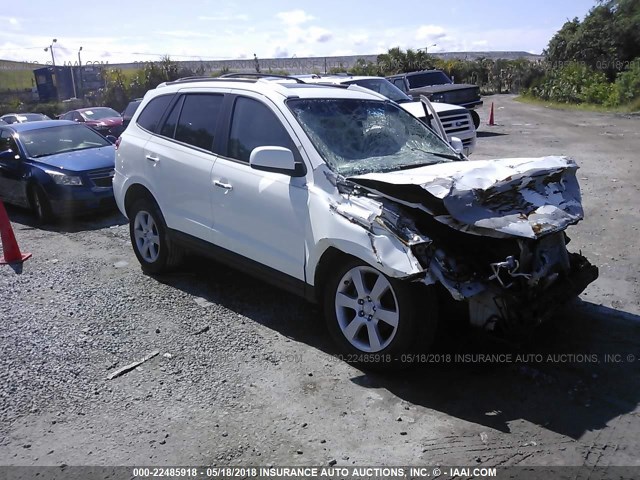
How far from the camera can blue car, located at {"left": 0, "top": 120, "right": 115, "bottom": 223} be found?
9195mm

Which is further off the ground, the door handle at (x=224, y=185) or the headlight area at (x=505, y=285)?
the door handle at (x=224, y=185)

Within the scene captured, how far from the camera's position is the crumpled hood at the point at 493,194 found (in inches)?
154

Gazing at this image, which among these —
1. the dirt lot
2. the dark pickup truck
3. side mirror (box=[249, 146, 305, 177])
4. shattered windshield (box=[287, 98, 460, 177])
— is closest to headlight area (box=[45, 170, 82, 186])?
the dirt lot

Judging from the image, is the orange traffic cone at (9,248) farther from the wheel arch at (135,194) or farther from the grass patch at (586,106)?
the grass patch at (586,106)

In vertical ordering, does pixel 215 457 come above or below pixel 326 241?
below

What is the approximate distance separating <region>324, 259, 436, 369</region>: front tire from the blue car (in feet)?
19.8

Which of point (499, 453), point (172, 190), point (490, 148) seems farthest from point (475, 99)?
point (499, 453)

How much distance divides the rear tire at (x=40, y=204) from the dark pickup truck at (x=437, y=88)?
36.9 ft

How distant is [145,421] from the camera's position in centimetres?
384

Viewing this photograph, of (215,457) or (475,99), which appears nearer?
(215,457)

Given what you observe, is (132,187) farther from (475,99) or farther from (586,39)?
(586,39)

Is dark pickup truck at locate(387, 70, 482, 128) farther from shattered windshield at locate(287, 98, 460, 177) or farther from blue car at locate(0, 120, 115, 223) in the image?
shattered windshield at locate(287, 98, 460, 177)

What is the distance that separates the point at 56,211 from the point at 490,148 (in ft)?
32.9

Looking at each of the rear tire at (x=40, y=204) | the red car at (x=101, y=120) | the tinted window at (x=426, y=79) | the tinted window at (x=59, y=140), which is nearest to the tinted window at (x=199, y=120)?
the rear tire at (x=40, y=204)
